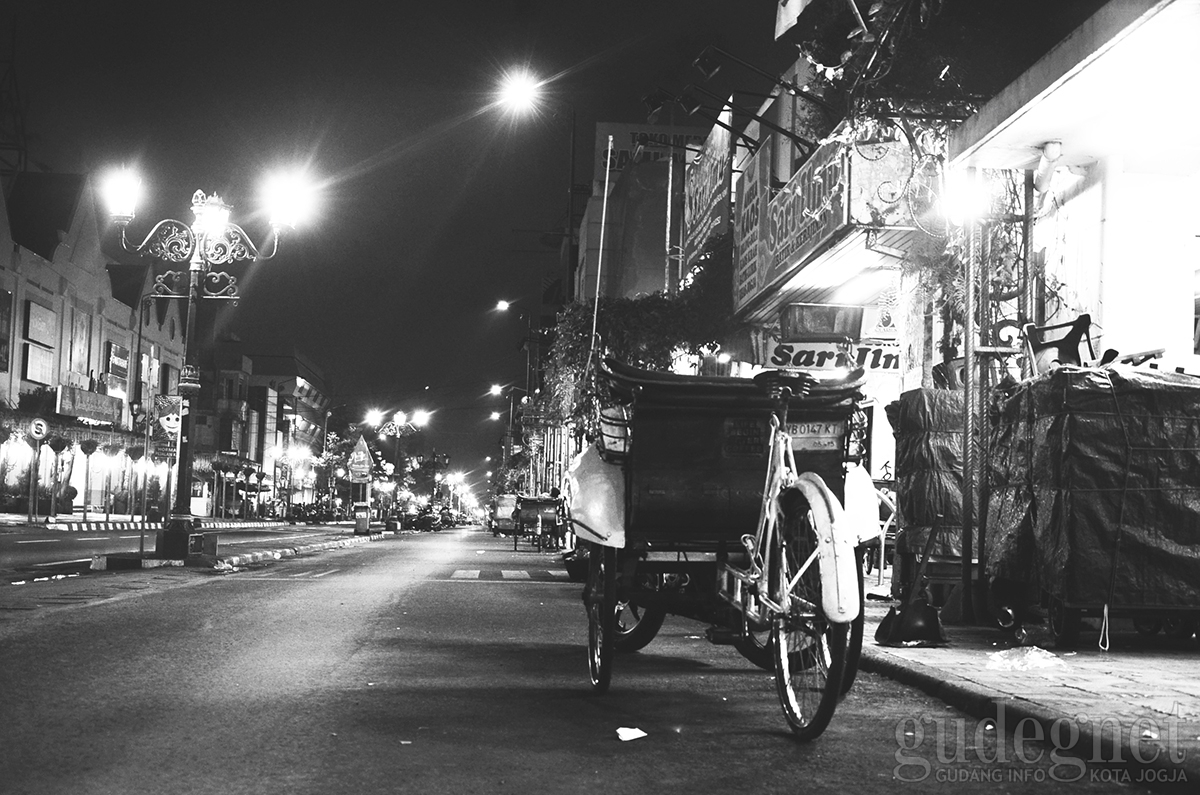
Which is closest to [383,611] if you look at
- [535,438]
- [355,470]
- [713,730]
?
[713,730]

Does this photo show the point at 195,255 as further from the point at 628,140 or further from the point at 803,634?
the point at 628,140

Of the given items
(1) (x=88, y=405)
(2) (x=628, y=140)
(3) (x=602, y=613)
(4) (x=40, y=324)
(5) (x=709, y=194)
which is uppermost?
(2) (x=628, y=140)

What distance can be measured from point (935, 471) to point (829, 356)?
7.41m

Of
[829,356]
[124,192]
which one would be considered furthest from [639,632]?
[124,192]

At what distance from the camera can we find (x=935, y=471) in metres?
11.3

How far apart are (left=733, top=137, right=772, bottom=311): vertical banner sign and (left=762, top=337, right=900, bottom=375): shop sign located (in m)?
1.44

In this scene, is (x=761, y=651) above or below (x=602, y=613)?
below

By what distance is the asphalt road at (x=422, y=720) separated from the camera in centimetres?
477

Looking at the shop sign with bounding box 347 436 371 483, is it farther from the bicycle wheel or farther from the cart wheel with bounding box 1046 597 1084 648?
the bicycle wheel

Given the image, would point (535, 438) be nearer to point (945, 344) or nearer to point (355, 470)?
point (355, 470)

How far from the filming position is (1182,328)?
11336 mm

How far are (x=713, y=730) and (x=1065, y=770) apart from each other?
1659 millimetres

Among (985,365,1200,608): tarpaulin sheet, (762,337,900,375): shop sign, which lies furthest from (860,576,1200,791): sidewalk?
(762,337,900,375): shop sign

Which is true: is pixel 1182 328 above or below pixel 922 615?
above
